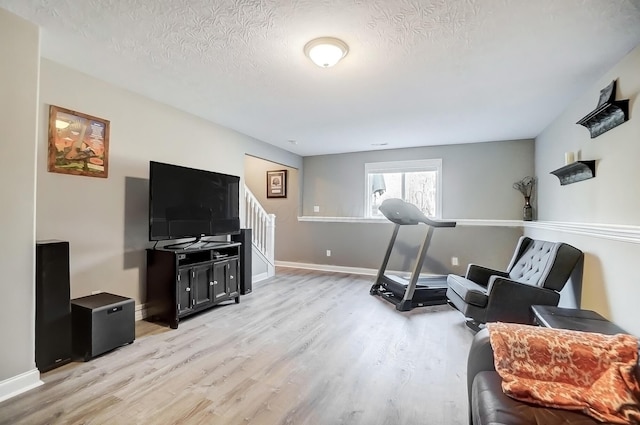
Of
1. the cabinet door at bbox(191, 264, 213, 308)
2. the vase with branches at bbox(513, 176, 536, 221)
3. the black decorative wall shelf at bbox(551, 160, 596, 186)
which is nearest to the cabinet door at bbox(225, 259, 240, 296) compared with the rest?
the cabinet door at bbox(191, 264, 213, 308)

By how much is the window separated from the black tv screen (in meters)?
2.77

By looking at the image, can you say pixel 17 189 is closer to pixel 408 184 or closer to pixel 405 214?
pixel 405 214

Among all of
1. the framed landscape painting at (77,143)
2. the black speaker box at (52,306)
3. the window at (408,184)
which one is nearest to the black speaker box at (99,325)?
the black speaker box at (52,306)

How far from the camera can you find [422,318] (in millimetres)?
3422

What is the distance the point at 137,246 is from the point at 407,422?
2.94 meters

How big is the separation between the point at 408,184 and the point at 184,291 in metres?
4.11

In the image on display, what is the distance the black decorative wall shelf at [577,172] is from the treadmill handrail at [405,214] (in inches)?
47.2

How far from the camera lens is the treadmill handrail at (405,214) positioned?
152 inches

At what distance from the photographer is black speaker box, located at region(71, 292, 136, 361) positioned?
234cm

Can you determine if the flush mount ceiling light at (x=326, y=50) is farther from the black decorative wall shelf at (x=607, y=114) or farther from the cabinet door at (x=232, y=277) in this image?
the cabinet door at (x=232, y=277)

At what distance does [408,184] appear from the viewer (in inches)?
220

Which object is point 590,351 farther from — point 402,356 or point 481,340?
point 402,356

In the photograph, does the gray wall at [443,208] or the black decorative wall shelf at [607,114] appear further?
the gray wall at [443,208]

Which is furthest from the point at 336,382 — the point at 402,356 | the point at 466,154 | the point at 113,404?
the point at 466,154
